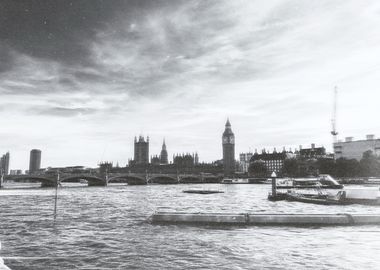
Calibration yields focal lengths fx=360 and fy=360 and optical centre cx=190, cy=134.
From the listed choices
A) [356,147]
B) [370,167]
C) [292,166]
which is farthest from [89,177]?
[356,147]

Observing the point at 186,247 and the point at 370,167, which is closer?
the point at 186,247

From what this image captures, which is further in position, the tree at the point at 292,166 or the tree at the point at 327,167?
the tree at the point at 292,166

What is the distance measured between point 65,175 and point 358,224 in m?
110

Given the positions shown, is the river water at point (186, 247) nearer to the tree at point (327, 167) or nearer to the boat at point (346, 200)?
the boat at point (346, 200)

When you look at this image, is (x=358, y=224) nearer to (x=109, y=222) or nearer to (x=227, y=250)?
(x=227, y=250)

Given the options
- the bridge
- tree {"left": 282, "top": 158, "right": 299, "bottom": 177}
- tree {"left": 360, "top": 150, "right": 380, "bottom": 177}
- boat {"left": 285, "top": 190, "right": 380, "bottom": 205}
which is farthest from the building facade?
boat {"left": 285, "top": 190, "right": 380, "bottom": 205}

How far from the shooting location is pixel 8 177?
11381 cm

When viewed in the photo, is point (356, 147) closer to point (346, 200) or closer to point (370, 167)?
point (370, 167)

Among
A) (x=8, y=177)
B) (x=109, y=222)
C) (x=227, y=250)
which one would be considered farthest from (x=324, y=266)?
(x=8, y=177)

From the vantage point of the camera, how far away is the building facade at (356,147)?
184250mm

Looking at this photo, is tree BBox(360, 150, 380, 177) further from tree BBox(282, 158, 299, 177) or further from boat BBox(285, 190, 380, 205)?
boat BBox(285, 190, 380, 205)

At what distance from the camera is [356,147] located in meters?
192

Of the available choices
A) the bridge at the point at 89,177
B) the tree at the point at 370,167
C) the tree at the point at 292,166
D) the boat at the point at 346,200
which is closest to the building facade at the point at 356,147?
the tree at the point at 292,166

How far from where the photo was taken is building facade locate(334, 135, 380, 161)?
7254 inches
